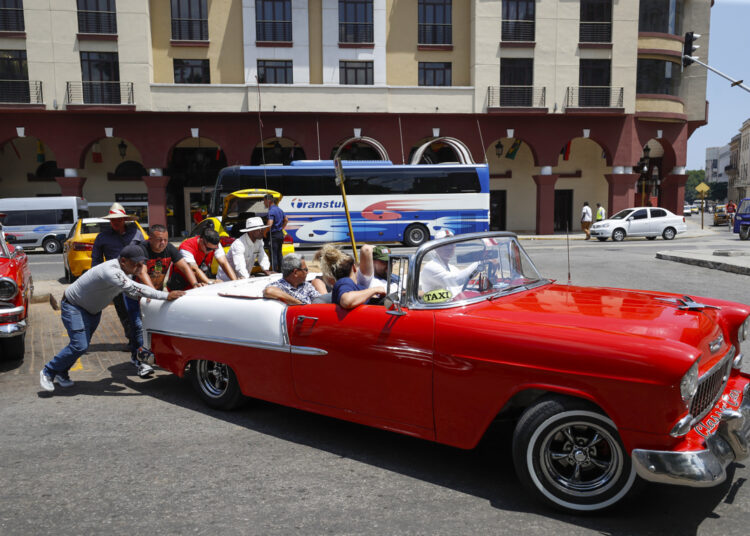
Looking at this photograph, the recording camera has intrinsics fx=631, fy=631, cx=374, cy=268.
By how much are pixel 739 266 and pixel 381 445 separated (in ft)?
39.9

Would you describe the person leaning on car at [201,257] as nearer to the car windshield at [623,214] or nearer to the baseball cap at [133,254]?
the baseball cap at [133,254]

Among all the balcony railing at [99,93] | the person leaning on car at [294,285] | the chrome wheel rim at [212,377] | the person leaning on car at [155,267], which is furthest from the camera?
the balcony railing at [99,93]

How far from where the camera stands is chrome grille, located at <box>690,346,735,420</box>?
3.45 m

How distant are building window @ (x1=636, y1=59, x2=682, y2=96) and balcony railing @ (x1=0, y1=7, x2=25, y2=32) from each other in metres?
27.5

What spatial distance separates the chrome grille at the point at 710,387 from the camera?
136 inches

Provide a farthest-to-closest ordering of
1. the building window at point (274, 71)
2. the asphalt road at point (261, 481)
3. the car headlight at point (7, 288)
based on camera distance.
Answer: the building window at point (274, 71), the car headlight at point (7, 288), the asphalt road at point (261, 481)

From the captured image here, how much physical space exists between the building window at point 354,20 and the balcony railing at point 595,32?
32.2ft

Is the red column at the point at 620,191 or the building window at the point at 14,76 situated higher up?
the building window at the point at 14,76

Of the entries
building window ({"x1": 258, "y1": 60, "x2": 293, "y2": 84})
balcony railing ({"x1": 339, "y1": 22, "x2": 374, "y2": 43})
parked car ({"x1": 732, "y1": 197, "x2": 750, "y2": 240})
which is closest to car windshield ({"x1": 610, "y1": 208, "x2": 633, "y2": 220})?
parked car ({"x1": 732, "y1": 197, "x2": 750, "y2": 240})

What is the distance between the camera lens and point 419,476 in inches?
159

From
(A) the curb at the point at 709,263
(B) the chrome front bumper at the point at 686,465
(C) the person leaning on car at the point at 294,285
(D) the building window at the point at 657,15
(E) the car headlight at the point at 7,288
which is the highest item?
(D) the building window at the point at 657,15

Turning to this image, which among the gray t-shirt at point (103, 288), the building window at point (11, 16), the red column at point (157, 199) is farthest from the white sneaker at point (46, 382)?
the building window at point (11, 16)

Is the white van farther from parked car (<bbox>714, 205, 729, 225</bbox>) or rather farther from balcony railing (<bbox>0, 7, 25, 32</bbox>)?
parked car (<bbox>714, 205, 729, 225</bbox>)

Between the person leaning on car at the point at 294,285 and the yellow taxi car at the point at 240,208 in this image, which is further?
the yellow taxi car at the point at 240,208
